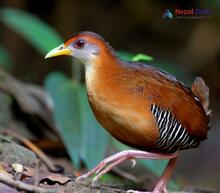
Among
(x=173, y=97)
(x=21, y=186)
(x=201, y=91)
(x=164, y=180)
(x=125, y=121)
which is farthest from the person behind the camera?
(x=201, y=91)

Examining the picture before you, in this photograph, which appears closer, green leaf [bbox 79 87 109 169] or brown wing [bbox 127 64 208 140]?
brown wing [bbox 127 64 208 140]

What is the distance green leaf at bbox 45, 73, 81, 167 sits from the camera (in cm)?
500

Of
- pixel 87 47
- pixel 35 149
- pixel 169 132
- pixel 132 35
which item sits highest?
pixel 87 47

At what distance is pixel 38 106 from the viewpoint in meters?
5.79

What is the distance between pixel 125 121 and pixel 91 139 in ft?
5.48

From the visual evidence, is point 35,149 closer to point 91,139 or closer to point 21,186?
point 91,139

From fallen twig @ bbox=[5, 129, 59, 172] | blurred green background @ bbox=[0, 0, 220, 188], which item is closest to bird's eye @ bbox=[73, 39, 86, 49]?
fallen twig @ bbox=[5, 129, 59, 172]

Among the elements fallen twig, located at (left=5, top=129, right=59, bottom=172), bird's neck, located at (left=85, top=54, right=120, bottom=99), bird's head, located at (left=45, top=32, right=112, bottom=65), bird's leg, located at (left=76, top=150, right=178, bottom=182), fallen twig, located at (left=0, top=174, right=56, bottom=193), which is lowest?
fallen twig, located at (left=5, top=129, right=59, bottom=172)

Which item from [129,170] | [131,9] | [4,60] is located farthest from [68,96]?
[131,9]

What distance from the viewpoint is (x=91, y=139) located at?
5078 mm

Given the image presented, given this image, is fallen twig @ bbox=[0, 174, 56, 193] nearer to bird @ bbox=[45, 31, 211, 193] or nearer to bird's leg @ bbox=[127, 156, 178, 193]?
bird @ bbox=[45, 31, 211, 193]

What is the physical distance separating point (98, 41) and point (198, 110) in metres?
0.72

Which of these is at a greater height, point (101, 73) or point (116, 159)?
point (101, 73)

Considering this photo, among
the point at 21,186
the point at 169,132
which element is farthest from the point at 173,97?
the point at 21,186
